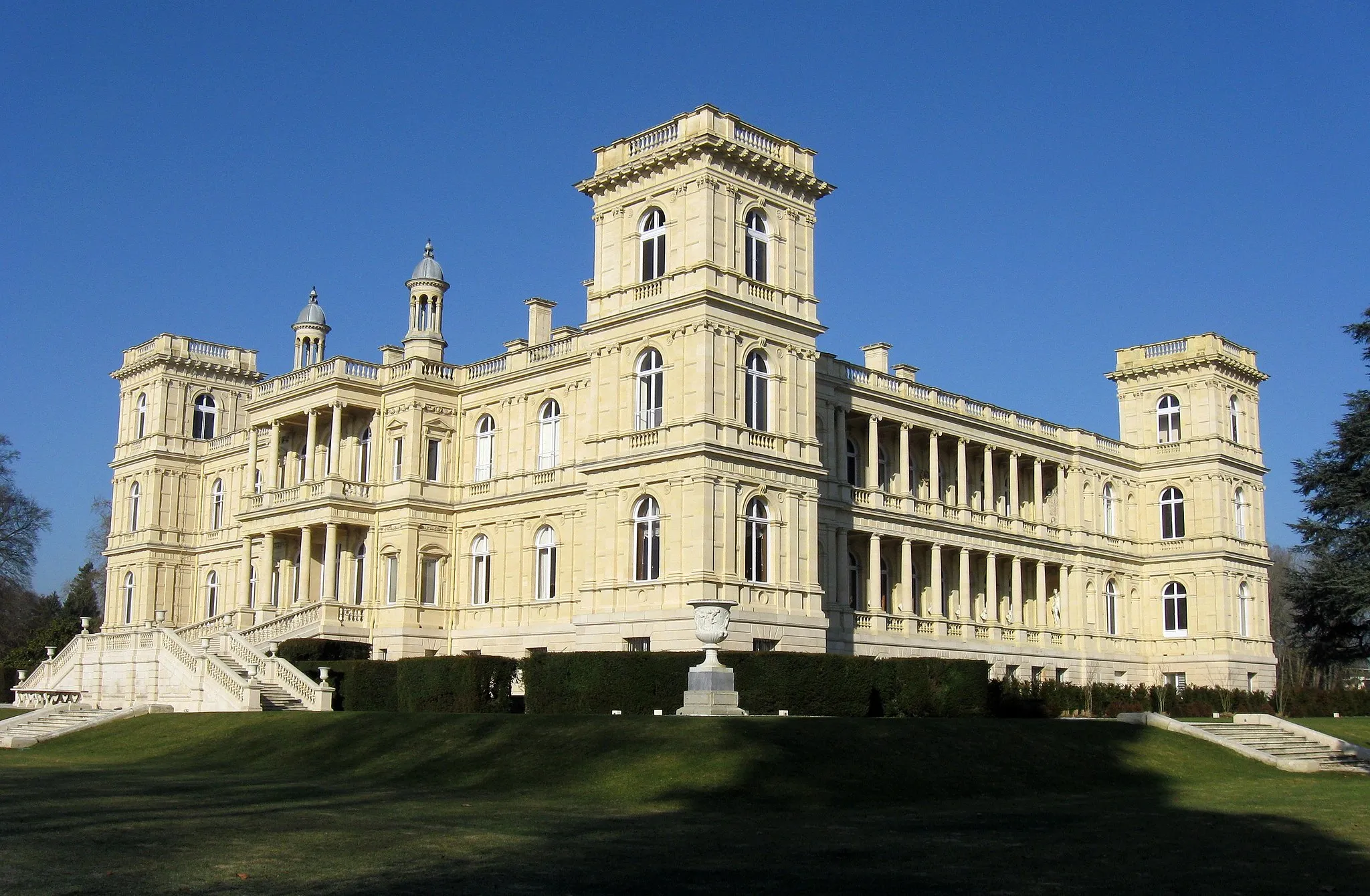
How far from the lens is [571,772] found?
2525 centimetres

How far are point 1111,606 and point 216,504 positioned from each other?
4089 cm

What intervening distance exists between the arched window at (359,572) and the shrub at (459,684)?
15906mm

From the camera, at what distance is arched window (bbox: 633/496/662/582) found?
4109 centimetres

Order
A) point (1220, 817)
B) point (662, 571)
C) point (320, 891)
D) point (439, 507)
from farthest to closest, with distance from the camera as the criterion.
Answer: point (439, 507) < point (662, 571) < point (1220, 817) < point (320, 891)

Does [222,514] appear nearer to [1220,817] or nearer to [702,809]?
[702,809]

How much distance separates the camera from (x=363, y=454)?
53.4 m

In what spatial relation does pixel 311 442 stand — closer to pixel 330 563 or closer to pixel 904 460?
pixel 330 563

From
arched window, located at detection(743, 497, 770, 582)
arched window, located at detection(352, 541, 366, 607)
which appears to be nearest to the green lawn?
arched window, located at detection(743, 497, 770, 582)

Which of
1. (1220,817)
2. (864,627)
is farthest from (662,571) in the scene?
(1220,817)

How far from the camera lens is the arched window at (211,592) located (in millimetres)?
64438

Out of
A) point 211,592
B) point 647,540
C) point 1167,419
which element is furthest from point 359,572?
point 1167,419

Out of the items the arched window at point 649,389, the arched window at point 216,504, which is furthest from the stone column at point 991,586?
the arched window at point 216,504

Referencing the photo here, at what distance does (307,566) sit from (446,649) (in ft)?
19.0

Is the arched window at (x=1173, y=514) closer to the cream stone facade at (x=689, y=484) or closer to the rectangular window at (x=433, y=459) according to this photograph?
the cream stone facade at (x=689, y=484)
